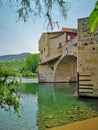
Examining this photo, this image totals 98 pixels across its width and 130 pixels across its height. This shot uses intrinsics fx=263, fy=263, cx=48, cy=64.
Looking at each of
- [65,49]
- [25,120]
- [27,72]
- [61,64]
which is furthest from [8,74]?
[27,72]

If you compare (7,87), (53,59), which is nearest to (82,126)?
(7,87)

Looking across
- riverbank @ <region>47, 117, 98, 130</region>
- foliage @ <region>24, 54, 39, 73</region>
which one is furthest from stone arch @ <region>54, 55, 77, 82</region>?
foliage @ <region>24, 54, 39, 73</region>

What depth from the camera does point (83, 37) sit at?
36.6ft

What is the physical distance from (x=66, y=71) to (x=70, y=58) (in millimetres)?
2610

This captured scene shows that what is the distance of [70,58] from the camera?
24.7 m

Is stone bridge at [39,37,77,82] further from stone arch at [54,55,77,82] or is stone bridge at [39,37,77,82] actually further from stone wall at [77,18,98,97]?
stone wall at [77,18,98,97]

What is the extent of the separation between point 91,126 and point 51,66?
72.0 ft

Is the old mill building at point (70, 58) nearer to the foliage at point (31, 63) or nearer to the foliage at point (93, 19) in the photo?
the foliage at point (93, 19)

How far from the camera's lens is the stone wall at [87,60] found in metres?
10.7

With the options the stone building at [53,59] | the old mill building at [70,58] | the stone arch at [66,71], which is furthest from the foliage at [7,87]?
the stone arch at [66,71]

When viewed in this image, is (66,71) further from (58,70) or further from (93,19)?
(93,19)

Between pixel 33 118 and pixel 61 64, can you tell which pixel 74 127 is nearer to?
pixel 33 118

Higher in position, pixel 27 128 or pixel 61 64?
pixel 61 64

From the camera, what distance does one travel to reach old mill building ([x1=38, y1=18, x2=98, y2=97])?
10.8 meters
